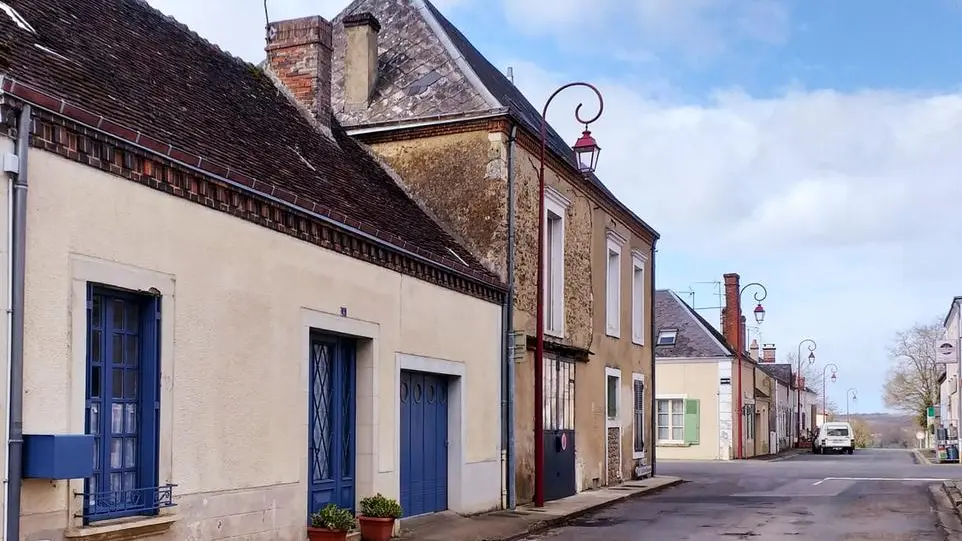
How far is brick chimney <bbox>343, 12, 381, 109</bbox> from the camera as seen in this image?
58.5 ft

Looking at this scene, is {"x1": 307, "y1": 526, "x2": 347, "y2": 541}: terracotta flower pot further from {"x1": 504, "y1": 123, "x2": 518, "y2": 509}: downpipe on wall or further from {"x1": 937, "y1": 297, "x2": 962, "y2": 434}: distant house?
{"x1": 937, "y1": 297, "x2": 962, "y2": 434}: distant house

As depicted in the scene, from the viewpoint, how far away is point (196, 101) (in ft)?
39.0

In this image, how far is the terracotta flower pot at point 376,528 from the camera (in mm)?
12320

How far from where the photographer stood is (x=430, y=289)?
572 inches

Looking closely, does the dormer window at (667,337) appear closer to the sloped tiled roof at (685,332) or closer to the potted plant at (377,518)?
the sloped tiled roof at (685,332)

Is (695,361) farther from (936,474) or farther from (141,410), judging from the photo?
(141,410)

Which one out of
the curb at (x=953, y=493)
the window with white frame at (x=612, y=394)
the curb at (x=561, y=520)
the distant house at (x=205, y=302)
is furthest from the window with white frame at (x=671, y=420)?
the distant house at (x=205, y=302)

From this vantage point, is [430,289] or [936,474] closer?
[430,289]

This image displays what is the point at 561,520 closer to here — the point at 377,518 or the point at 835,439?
the point at 377,518

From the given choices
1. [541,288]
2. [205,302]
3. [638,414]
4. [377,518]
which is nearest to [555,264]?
[541,288]

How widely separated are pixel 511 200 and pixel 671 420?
82.4 ft

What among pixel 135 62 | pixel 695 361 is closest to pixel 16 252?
pixel 135 62

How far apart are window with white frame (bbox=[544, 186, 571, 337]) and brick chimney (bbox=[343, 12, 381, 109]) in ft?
12.0

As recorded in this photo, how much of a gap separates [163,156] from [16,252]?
1924 mm
